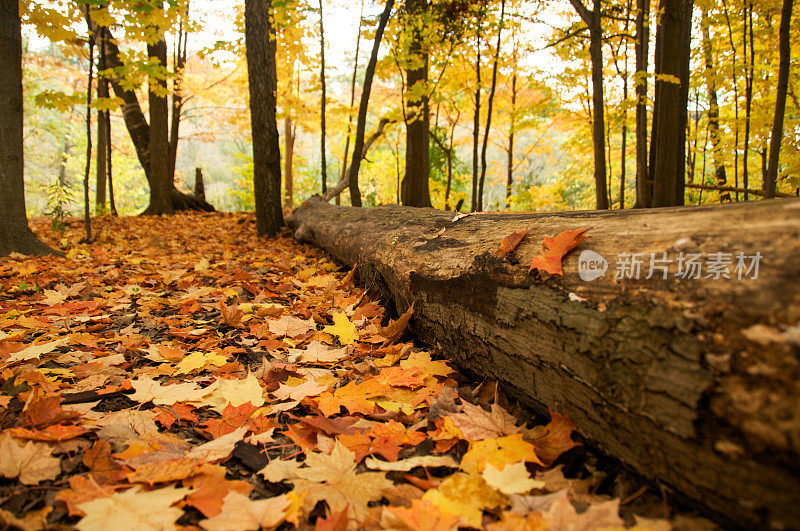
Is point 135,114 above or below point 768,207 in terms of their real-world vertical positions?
above

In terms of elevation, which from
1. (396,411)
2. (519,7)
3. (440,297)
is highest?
(519,7)

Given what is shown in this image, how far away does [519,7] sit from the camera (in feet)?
20.6

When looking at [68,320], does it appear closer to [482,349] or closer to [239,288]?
[239,288]

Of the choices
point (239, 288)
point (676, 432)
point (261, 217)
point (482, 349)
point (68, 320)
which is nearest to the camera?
point (676, 432)

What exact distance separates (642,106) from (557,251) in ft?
17.6

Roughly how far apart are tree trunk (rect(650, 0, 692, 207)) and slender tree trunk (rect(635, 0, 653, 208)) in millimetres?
255

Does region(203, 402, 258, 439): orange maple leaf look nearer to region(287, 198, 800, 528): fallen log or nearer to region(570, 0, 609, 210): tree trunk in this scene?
region(287, 198, 800, 528): fallen log

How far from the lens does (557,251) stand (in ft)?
4.25

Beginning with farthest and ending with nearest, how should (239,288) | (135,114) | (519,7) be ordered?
1. (135,114)
2. (519,7)
3. (239,288)

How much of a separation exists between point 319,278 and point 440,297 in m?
1.68

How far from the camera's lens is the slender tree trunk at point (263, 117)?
15.9ft

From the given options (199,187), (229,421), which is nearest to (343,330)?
(229,421)

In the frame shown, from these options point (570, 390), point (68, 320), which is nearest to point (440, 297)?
point (570, 390)

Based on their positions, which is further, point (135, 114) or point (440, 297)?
point (135, 114)
